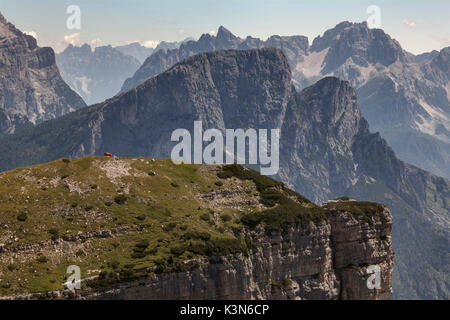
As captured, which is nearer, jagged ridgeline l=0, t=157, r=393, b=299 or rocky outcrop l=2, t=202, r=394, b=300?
jagged ridgeline l=0, t=157, r=393, b=299

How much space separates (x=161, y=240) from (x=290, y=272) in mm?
42888

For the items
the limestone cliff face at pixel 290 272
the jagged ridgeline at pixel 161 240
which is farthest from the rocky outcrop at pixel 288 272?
the jagged ridgeline at pixel 161 240

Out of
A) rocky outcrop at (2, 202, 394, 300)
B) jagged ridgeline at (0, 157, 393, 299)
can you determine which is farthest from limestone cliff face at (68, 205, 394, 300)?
jagged ridgeline at (0, 157, 393, 299)

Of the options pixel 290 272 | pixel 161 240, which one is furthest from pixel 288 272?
pixel 161 240

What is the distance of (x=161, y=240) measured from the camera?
167250 mm

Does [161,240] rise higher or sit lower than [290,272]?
higher

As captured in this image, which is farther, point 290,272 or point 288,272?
point 290,272

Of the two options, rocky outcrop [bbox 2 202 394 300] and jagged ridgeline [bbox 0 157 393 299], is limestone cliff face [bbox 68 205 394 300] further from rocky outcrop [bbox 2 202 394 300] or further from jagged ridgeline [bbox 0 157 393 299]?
jagged ridgeline [bbox 0 157 393 299]

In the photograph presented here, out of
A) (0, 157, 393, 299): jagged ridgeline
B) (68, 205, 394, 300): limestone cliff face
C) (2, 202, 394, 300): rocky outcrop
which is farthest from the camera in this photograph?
(68, 205, 394, 300): limestone cliff face

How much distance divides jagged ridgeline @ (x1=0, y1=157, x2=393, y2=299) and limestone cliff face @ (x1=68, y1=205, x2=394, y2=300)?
301 mm

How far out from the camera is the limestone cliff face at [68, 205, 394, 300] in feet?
509

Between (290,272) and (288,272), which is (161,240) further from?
(290,272)
